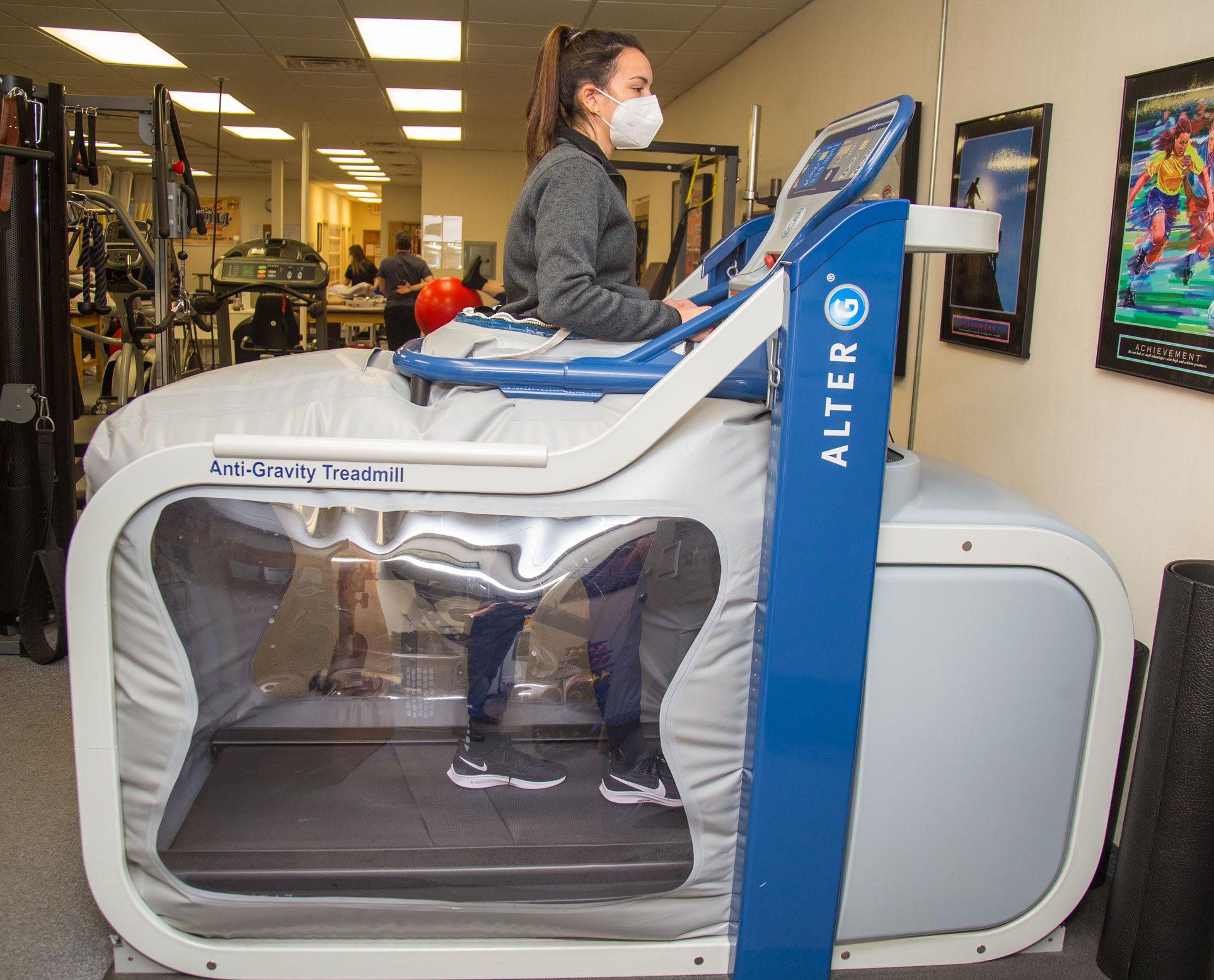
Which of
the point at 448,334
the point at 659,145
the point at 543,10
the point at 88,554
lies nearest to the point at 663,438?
the point at 448,334

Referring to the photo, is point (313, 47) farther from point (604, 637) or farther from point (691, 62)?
point (604, 637)

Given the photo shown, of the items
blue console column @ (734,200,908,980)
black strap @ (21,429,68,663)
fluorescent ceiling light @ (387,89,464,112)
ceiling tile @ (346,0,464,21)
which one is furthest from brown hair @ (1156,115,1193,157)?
fluorescent ceiling light @ (387,89,464,112)

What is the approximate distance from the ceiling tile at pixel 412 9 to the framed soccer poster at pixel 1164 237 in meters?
3.84

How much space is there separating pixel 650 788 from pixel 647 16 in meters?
4.51

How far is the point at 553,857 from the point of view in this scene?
52.7 inches

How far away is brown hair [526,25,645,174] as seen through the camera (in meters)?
1.55

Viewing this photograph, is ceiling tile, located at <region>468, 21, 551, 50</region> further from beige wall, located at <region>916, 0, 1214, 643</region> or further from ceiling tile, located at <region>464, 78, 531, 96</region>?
beige wall, located at <region>916, 0, 1214, 643</region>

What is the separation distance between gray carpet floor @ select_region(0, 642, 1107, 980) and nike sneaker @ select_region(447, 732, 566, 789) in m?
0.54

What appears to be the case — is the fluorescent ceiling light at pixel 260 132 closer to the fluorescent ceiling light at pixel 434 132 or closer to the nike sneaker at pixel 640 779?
the fluorescent ceiling light at pixel 434 132

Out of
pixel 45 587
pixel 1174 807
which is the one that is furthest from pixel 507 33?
pixel 1174 807

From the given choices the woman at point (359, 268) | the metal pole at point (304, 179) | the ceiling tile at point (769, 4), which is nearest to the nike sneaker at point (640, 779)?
the ceiling tile at point (769, 4)

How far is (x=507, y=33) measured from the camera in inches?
210

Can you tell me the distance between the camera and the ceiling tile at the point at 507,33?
518 cm

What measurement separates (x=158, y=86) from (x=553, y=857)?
2878mm
